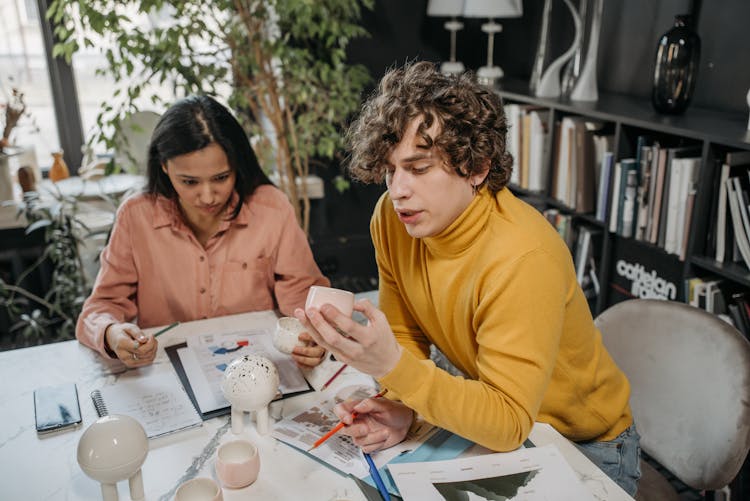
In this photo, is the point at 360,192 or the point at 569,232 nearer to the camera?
the point at 569,232

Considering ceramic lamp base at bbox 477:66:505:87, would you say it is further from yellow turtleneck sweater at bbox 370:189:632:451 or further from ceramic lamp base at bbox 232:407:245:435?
ceramic lamp base at bbox 232:407:245:435

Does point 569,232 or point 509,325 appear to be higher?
point 509,325

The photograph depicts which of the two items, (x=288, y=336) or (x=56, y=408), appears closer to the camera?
(x=56, y=408)

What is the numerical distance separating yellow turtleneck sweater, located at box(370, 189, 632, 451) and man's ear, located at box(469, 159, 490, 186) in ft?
0.11

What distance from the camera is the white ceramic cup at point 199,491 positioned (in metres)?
0.88

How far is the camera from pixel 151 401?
3.83 ft

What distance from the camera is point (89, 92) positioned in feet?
10.6

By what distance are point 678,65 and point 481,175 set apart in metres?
1.39

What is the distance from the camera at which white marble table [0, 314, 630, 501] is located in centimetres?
95

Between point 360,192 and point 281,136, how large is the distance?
73 centimetres

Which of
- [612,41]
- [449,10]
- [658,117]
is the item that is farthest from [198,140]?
[612,41]

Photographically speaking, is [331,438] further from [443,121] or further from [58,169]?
[58,169]

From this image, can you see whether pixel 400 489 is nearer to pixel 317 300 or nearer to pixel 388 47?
pixel 317 300

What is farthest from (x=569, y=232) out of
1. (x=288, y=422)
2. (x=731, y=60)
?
(x=288, y=422)
